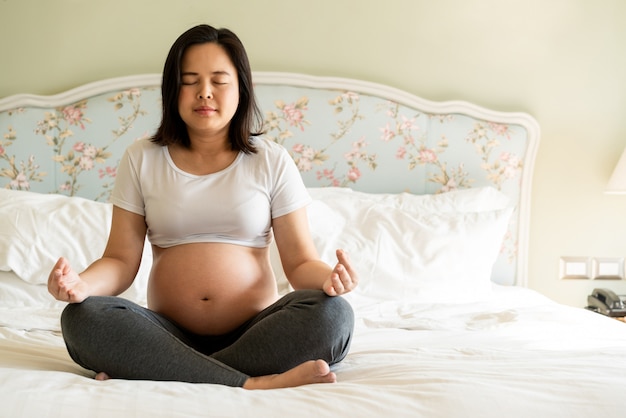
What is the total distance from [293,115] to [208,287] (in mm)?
1323

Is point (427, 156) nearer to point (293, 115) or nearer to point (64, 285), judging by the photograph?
point (293, 115)

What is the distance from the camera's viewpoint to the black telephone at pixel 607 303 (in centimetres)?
254

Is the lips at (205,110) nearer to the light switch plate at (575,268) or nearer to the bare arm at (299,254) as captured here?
the bare arm at (299,254)

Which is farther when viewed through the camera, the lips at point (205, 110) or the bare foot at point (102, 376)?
the lips at point (205, 110)

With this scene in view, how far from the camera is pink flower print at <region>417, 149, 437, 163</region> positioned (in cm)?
264

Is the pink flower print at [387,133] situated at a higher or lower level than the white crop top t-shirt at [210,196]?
higher

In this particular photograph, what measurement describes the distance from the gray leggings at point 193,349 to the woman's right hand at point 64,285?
2cm

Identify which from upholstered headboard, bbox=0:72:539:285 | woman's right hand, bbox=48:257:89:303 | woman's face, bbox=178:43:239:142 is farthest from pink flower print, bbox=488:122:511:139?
woman's right hand, bbox=48:257:89:303

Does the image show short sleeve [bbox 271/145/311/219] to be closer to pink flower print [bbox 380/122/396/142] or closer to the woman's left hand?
the woman's left hand

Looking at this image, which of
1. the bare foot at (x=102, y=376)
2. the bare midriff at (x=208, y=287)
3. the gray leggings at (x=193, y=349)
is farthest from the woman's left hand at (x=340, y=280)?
the bare foot at (x=102, y=376)

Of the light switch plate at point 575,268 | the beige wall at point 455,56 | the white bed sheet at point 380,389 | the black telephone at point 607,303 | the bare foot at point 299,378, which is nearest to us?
the white bed sheet at point 380,389

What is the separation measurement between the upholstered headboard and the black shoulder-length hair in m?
1.04

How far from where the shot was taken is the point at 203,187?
147cm

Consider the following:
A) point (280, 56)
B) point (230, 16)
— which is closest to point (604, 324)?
point (280, 56)
